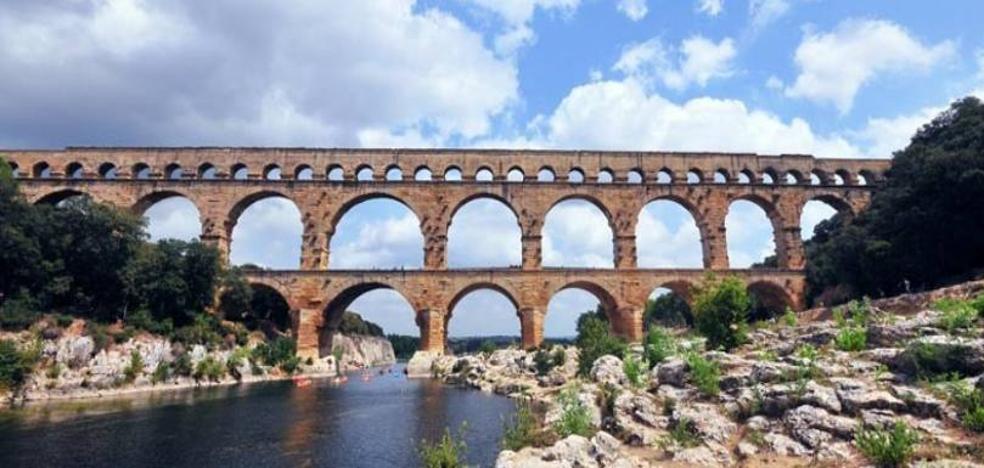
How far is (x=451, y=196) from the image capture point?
1558 inches

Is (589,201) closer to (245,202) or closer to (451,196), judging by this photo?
(451,196)

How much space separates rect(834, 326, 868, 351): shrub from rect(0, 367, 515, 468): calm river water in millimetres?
8444

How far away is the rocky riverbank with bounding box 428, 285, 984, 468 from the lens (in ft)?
30.2

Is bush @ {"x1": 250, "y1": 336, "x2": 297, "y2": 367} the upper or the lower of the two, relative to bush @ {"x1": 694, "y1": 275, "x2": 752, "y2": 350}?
lower

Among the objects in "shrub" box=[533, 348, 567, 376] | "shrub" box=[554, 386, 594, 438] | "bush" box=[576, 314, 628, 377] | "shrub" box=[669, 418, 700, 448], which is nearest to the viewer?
"shrub" box=[669, 418, 700, 448]

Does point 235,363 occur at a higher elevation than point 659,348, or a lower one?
lower

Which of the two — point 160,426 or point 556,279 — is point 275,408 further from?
point 556,279

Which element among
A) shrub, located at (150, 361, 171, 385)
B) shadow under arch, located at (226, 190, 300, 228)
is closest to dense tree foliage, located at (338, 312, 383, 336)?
shadow under arch, located at (226, 190, 300, 228)

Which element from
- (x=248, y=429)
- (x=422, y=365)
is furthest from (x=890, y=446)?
(x=422, y=365)

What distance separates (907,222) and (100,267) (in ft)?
131

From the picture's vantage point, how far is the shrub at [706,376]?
1234cm

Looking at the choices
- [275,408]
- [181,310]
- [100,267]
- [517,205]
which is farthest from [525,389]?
[100,267]

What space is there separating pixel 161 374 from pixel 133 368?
1377 millimetres

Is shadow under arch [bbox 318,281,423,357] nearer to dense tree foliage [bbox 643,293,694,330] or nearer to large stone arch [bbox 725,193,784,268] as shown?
large stone arch [bbox 725,193,784,268]
